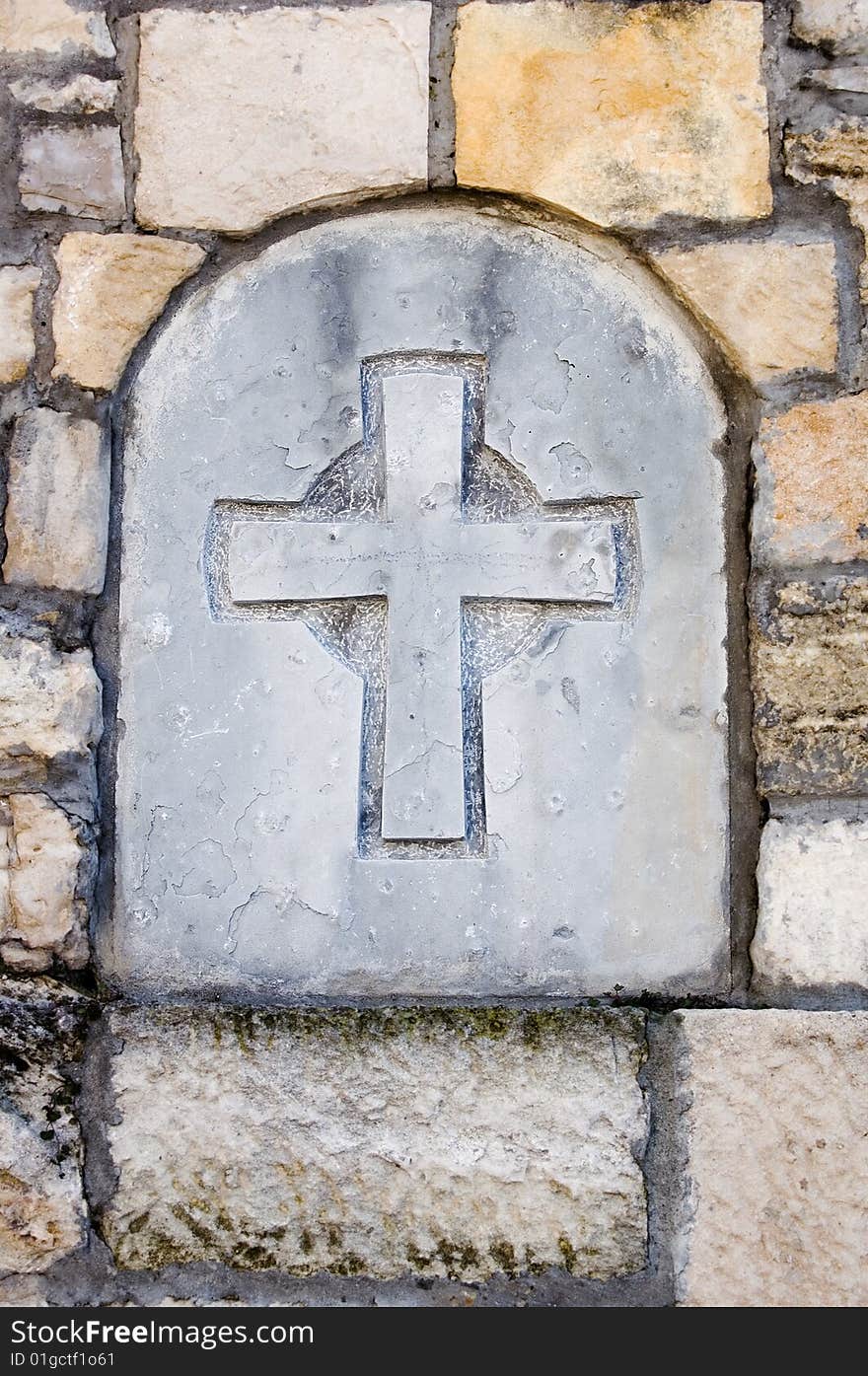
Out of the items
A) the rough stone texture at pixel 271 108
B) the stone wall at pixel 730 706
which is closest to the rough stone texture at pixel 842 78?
the stone wall at pixel 730 706

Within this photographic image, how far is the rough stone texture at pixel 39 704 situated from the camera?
65.1 inches

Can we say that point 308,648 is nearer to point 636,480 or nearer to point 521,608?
point 521,608

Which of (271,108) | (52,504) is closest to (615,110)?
Answer: (271,108)

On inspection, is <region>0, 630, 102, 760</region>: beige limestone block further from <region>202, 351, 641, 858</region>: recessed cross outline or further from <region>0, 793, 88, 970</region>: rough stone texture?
<region>202, 351, 641, 858</region>: recessed cross outline

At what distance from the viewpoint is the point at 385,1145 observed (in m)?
1.60

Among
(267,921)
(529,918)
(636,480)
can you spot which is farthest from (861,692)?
(267,921)

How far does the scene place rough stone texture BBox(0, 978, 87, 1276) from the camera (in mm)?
1578

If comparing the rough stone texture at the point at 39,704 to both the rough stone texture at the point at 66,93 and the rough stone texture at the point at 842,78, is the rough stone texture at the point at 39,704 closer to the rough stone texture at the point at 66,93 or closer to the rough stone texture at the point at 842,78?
the rough stone texture at the point at 66,93

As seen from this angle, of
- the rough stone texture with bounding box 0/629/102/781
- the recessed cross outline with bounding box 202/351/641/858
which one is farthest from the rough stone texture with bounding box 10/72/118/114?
the rough stone texture with bounding box 0/629/102/781

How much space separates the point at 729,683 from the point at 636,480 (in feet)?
1.03

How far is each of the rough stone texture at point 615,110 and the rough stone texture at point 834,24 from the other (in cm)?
6

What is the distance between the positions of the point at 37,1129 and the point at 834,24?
72.0 inches

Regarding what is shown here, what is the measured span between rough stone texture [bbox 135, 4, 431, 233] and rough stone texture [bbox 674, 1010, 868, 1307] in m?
1.26

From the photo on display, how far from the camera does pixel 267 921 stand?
1680 mm
